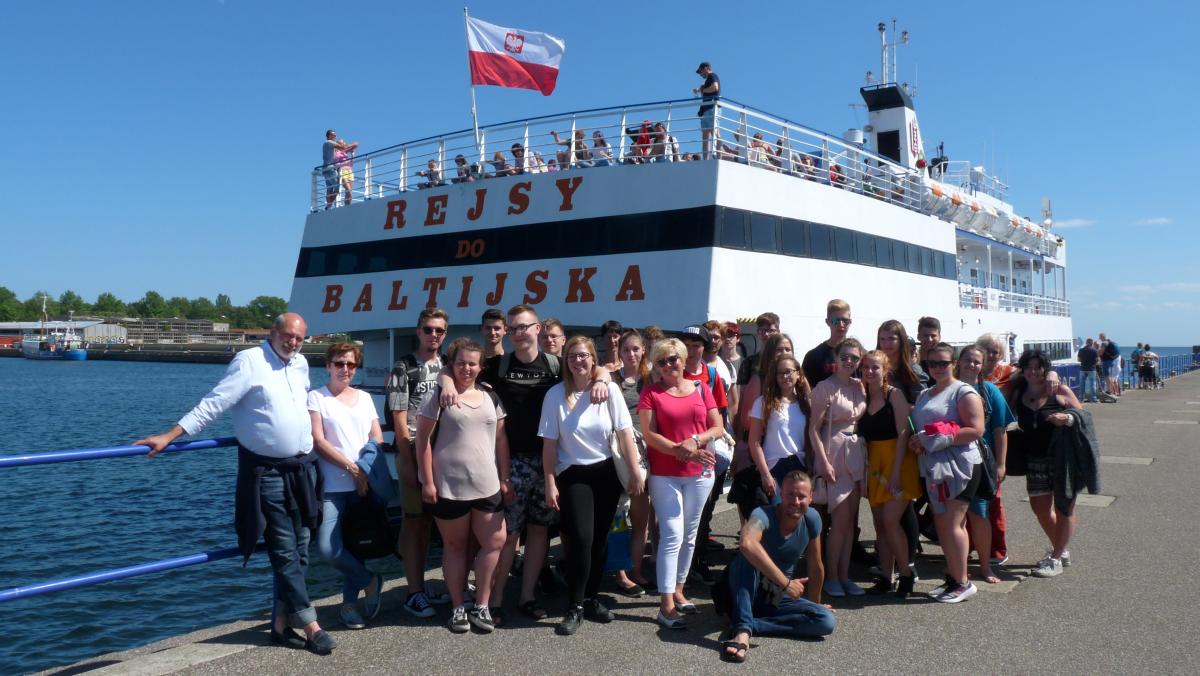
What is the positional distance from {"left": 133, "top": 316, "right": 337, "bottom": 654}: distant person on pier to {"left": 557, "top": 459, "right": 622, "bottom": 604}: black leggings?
4.62 ft

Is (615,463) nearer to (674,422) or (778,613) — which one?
(674,422)

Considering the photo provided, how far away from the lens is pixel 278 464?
14.6 ft

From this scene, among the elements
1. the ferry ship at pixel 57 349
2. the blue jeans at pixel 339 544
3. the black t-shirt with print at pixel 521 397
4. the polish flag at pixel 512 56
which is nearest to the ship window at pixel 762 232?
the polish flag at pixel 512 56

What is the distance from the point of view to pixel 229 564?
419 inches

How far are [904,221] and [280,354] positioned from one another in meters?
14.3

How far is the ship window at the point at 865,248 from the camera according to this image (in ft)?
48.5

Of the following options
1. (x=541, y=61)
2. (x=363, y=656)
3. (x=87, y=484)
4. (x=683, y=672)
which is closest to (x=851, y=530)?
(x=683, y=672)

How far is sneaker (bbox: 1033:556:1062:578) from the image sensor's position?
5.95 metres

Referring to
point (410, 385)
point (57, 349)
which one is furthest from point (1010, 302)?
point (57, 349)

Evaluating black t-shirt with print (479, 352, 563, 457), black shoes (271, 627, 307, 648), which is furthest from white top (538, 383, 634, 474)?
black shoes (271, 627, 307, 648)

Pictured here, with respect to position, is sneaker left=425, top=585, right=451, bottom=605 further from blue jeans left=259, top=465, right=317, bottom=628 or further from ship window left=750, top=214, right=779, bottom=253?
ship window left=750, top=214, right=779, bottom=253

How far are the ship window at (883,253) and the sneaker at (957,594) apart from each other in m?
10.6

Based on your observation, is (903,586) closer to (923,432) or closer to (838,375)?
(923,432)

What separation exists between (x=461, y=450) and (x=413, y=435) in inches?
21.9
